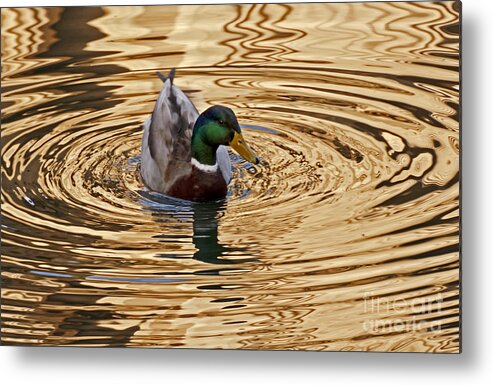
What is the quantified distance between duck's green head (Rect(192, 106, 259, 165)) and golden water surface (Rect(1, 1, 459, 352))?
43 mm

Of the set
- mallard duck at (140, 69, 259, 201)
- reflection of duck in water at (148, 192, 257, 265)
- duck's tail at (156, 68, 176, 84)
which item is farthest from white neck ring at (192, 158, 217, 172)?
duck's tail at (156, 68, 176, 84)


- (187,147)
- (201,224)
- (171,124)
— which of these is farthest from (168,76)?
(201,224)

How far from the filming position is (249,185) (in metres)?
5.26

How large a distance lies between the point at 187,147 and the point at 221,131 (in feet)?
1.10

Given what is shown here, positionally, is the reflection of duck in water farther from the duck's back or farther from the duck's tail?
Result: the duck's tail

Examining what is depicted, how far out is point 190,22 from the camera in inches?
200

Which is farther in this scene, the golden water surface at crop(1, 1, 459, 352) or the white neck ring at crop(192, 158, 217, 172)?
the white neck ring at crop(192, 158, 217, 172)

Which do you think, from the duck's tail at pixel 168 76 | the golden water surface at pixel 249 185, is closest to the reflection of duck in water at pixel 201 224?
the golden water surface at pixel 249 185

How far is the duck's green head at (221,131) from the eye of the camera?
515cm

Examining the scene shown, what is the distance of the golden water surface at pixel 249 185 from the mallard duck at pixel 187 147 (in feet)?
0.16

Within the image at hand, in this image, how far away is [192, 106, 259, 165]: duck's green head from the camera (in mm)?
5148

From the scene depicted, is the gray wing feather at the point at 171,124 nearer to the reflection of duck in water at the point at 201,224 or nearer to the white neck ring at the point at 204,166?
the white neck ring at the point at 204,166

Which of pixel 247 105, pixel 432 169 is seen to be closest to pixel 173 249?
pixel 247 105

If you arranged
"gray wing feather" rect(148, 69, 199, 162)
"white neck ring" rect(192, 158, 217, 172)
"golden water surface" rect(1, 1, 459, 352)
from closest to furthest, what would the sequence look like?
"golden water surface" rect(1, 1, 459, 352)
"gray wing feather" rect(148, 69, 199, 162)
"white neck ring" rect(192, 158, 217, 172)
